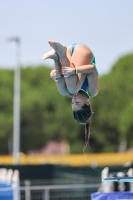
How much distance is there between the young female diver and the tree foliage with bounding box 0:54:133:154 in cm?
4216

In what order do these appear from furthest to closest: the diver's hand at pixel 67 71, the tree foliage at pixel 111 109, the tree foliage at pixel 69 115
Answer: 1. the tree foliage at pixel 69 115
2. the tree foliage at pixel 111 109
3. the diver's hand at pixel 67 71

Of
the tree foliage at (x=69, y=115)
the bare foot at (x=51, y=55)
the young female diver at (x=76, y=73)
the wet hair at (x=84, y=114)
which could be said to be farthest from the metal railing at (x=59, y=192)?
the tree foliage at (x=69, y=115)

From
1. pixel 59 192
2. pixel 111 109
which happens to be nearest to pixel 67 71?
pixel 59 192

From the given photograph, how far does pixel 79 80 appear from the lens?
9.98m

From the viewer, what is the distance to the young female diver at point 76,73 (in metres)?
9.87

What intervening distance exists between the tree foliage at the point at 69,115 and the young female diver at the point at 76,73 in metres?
42.2

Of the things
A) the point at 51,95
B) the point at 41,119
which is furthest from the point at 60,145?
the point at 41,119

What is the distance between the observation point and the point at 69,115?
61.4 metres

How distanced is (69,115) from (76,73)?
51.7 metres

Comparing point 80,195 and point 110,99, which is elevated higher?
point 110,99

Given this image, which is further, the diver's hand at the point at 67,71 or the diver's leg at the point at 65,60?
the diver's leg at the point at 65,60

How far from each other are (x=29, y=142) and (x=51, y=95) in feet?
25.5

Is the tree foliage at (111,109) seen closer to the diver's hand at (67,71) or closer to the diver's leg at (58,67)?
the diver's leg at (58,67)

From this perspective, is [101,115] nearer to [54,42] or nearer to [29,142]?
[29,142]
